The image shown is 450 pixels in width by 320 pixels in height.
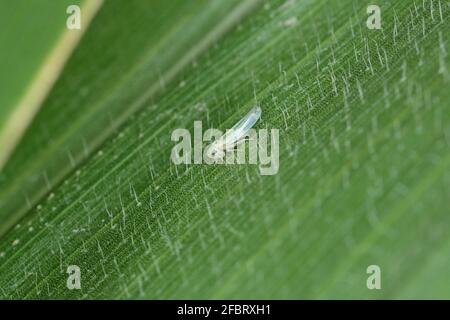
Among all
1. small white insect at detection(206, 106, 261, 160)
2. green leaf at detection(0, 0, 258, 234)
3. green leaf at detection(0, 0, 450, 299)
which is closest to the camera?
green leaf at detection(0, 0, 450, 299)

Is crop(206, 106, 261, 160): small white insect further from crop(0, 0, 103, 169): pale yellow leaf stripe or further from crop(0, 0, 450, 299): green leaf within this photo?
crop(0, 0, 103, 169): pale yellow leaf stripe

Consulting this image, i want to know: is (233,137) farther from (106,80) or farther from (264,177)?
(106,80)

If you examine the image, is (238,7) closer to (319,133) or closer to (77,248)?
(319,133)

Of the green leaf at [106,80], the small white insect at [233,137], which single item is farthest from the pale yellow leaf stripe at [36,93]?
the small white insect at [233,137]

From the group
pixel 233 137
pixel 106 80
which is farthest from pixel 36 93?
pixel 233 137

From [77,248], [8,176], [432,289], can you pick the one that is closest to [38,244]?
[77,248]

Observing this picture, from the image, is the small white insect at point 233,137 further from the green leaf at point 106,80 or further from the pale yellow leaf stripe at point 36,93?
the pale yellow leaf stripe at point 36,93

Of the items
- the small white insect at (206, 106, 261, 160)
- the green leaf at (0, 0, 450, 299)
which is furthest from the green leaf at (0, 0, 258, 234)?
the small white insect at (206, 106, 261, 160)
